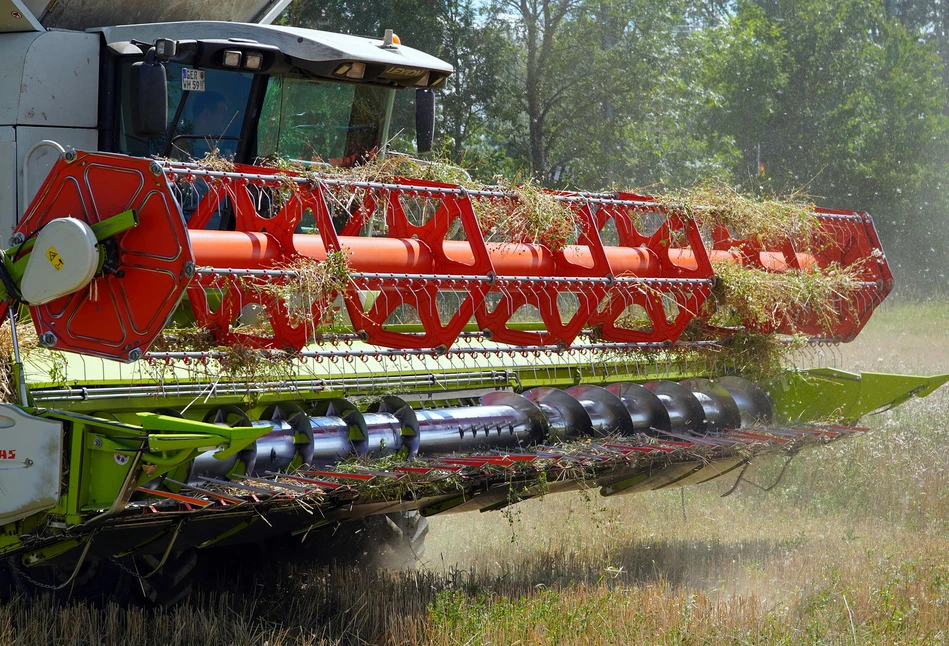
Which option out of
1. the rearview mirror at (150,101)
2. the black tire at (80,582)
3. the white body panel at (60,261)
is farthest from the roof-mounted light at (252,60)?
the black tire at (80,582)

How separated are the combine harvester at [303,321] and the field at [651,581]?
324 mm

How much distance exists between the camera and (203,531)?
3867 mm

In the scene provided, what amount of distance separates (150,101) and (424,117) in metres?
1.67

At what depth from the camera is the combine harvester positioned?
10.8 feet

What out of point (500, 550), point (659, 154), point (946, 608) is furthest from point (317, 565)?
point (659, 154)

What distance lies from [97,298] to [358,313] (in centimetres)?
86

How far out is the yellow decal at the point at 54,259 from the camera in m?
3.26

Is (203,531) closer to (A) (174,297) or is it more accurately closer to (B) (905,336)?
(A) (174,297)

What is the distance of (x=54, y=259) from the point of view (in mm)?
3268

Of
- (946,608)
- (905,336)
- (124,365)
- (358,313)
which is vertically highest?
(358,313)

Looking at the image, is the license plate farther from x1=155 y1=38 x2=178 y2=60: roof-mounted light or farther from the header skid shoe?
the header skid shoe

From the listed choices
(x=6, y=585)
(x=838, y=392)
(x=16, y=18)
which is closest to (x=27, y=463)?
(x=6, y=585)

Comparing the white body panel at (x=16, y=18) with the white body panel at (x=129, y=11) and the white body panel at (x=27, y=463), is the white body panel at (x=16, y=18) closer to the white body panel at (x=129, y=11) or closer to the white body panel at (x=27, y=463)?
the white body panel at (x=129, y=11)

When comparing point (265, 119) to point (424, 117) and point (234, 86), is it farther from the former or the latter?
point (424, 117)
